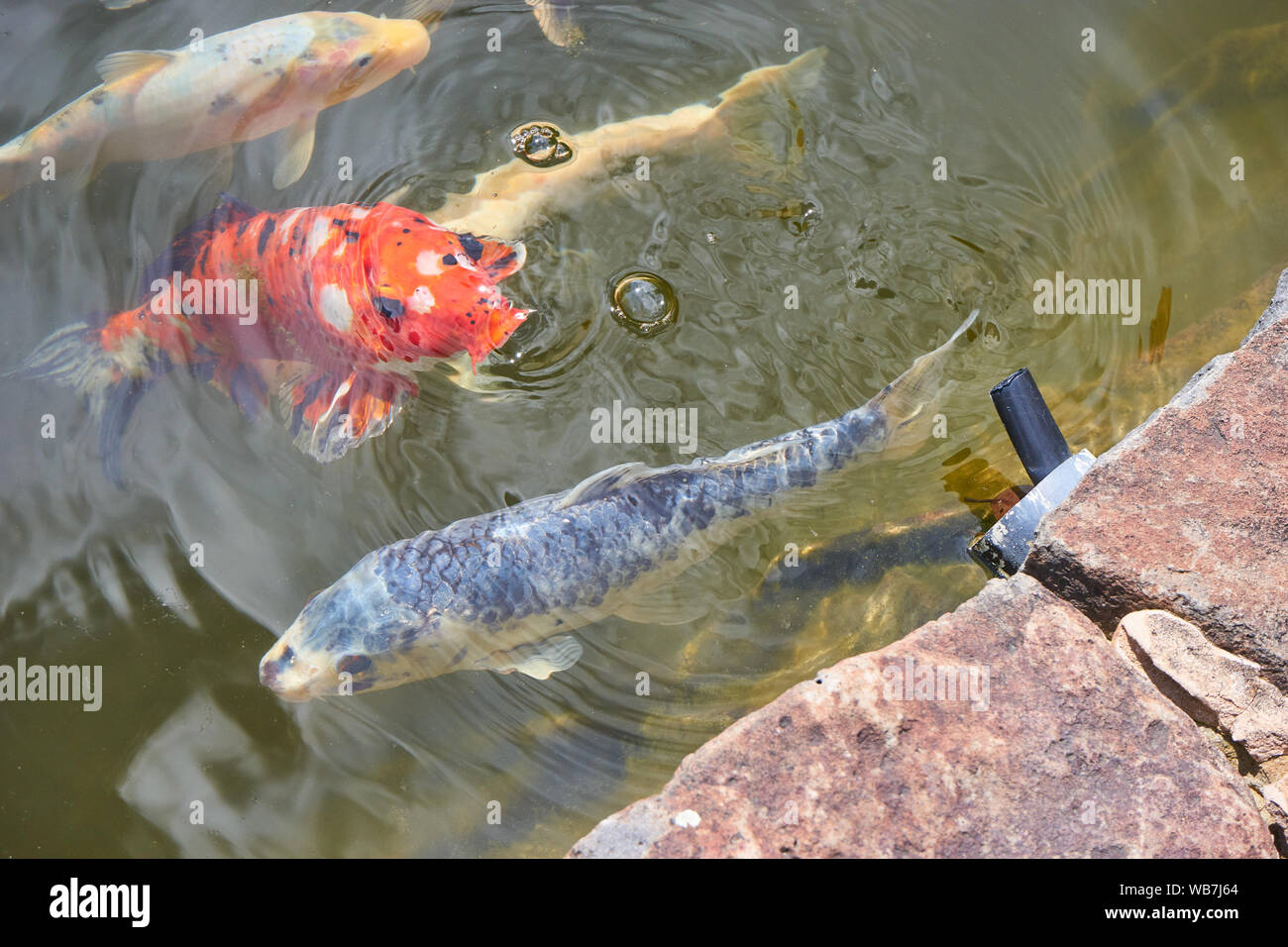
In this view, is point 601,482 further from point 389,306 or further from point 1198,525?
point 1198,525

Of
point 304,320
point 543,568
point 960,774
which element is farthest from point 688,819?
point 304,320

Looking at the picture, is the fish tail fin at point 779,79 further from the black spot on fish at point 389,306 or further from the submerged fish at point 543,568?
the black spot on fish at point 389,306

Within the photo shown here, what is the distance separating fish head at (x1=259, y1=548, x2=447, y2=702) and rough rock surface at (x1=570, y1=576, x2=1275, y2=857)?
136 centimetres

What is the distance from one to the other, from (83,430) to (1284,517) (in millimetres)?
5210

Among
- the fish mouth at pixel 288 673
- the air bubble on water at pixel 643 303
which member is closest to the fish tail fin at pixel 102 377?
the fish mouth at pixel 288 673

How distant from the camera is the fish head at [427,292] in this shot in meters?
4.21

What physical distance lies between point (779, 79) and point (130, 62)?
3.41 m

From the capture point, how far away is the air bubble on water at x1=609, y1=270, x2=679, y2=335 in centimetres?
475

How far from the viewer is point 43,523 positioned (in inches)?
177

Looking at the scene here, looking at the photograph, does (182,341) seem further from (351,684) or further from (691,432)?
(691,432)

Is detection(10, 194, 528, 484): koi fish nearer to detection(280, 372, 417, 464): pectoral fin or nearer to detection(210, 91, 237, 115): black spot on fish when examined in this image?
detection(280, 372, 417, 464): pectoral fin

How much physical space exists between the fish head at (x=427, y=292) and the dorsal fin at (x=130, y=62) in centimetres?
159

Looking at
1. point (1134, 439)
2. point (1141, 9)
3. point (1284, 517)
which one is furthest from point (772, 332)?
point (1141, 9)

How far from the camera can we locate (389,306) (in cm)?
424
